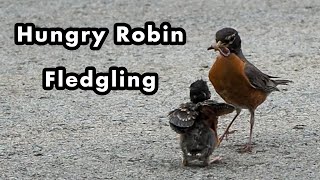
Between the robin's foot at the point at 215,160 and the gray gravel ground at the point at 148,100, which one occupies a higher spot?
the gray gravel ground at the point at 148,100

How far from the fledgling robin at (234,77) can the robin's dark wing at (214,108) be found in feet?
1.07

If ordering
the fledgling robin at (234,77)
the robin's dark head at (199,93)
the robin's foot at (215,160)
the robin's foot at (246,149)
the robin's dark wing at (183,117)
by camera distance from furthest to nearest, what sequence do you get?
the robin's foot at (246,149) → the fledgling robin at (234,77) → the robin's foot at (215,160) → the robin's dark head at (199,93) → the robin's dark wing at (183,117)

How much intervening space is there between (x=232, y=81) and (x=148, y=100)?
5.64 feet

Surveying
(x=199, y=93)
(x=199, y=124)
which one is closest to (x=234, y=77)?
(x=199, y=93)

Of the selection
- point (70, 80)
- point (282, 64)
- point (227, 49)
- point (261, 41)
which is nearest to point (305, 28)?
point (261, 41)

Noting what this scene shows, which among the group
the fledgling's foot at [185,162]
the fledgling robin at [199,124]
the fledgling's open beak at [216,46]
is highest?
the fledgling's open beak at [216,46]

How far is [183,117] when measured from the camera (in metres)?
5.90

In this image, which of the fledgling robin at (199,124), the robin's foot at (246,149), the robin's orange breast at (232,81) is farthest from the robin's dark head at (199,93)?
the robin's foot at (246,149)

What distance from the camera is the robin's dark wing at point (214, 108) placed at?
5.91 meters

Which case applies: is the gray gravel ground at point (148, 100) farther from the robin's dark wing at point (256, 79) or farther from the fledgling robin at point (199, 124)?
the robin's dark wing at point (256, 79)

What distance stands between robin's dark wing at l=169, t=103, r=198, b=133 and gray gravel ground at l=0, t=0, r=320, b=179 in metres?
0.30

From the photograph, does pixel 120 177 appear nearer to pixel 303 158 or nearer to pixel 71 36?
pixel 303 158

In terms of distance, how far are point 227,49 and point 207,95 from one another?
43cm

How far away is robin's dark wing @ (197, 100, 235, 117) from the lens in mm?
5910
